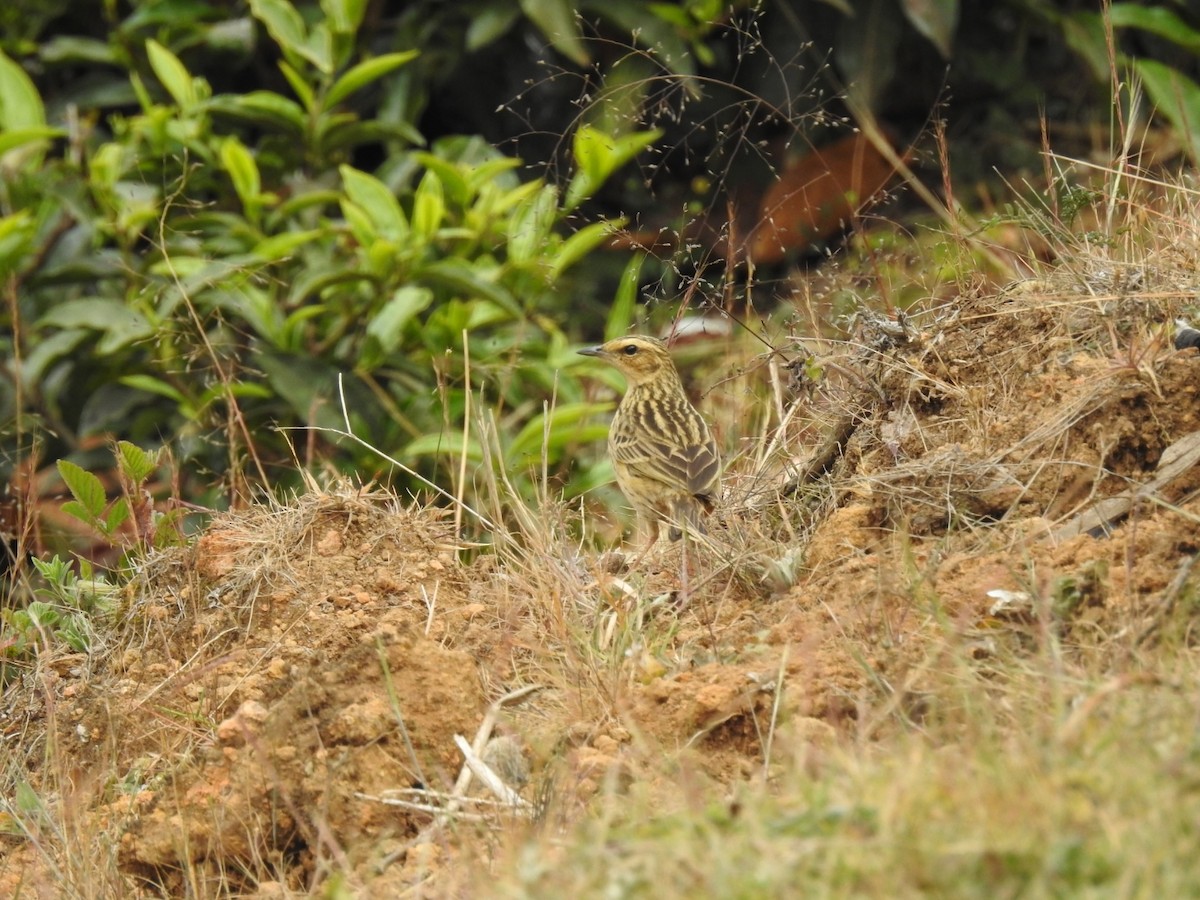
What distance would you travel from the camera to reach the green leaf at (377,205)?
→ 8.23 meters

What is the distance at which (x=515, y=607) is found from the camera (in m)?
5.40

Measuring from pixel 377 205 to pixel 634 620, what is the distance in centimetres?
377

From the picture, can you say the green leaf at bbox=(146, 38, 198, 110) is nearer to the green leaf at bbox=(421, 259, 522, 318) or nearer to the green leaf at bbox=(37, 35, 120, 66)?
the green leaf at bbox=(37, 35, 120, 66)

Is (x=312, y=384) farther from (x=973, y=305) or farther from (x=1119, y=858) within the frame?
(x=1119, y=858)

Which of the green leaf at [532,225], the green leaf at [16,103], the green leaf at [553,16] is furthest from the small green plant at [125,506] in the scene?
the green leaf at [553,16]

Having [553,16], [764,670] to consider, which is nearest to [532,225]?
[553,16]

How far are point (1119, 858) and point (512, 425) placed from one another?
584cm

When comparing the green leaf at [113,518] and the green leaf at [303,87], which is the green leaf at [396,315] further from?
the green leaf at [113,518]

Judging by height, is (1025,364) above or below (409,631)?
above

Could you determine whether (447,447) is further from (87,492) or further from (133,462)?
(87,492)

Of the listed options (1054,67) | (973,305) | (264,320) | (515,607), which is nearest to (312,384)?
(264,320)

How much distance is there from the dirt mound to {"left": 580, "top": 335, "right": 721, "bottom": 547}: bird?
11.0 inches

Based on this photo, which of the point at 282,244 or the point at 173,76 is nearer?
the point at 282,244

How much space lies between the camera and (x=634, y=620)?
5.10m
